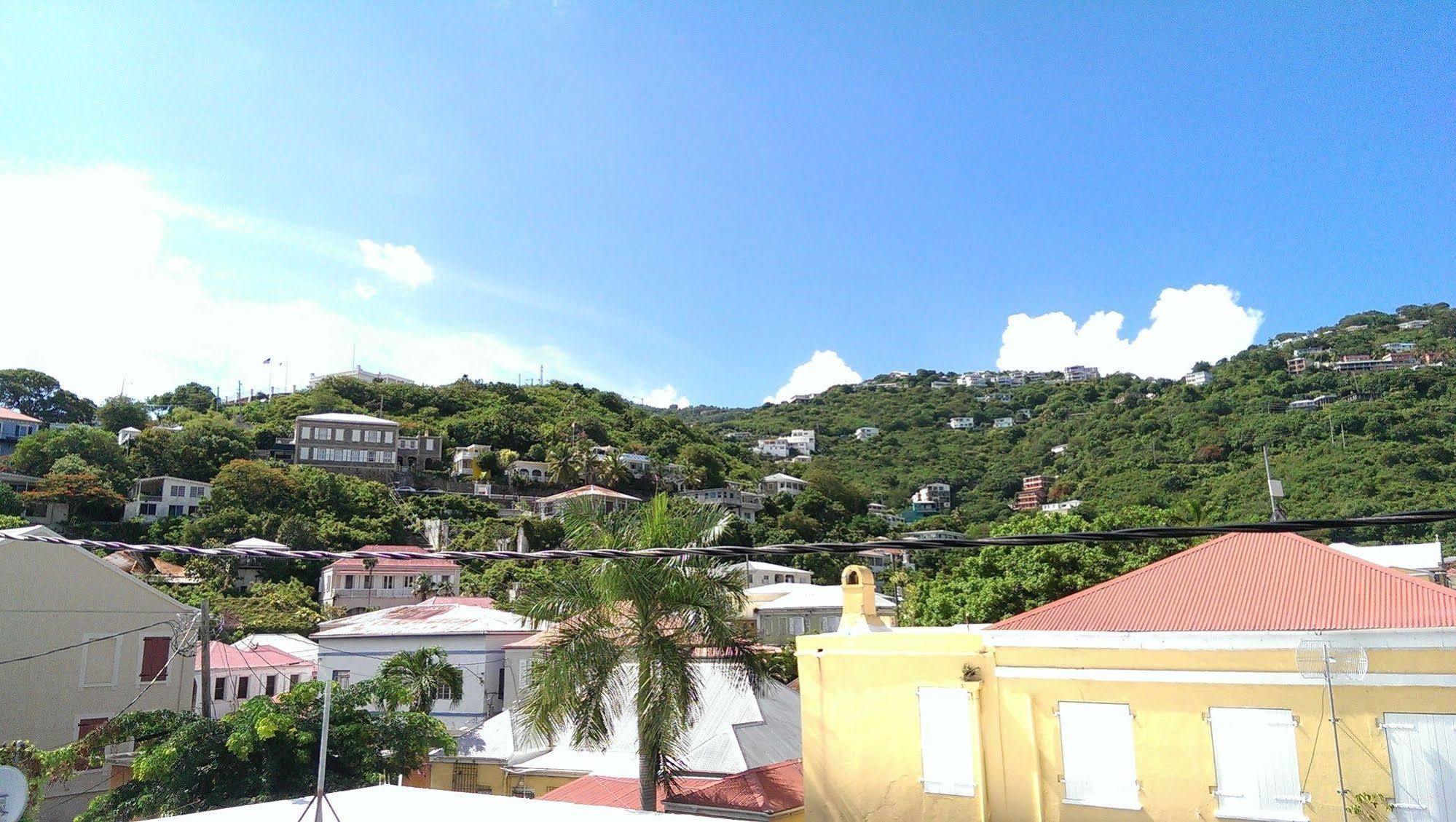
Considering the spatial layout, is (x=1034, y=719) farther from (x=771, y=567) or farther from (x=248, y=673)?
(x=771, y=567)

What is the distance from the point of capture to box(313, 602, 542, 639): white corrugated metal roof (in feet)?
98.4

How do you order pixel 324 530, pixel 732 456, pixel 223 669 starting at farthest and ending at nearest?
pixel 732 456
pixel 324 530
pixel 223 669

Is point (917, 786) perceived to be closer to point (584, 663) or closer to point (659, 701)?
point (659, 701)

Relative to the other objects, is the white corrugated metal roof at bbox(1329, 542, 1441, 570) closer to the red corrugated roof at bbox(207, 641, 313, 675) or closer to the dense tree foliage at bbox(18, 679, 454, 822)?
the dense tree foliage at bbox(18, 679, 454, 822)

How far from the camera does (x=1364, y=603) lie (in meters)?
9.82

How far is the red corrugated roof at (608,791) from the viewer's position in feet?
53.6

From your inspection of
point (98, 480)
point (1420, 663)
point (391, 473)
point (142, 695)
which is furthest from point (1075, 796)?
point (391, 473)

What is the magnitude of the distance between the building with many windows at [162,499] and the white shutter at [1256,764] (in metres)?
67.2

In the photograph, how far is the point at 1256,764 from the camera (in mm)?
9570

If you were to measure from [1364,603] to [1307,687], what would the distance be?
1216mm

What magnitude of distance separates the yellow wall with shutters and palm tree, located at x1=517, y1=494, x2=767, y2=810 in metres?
2.49

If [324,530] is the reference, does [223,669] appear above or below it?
below

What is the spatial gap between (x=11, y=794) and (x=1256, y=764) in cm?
1188

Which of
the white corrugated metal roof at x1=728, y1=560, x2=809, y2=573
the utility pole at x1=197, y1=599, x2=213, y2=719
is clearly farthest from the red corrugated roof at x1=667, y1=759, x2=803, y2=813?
the white corrugated metal roof at x1=728, y1=560, x2=809, y2=573
